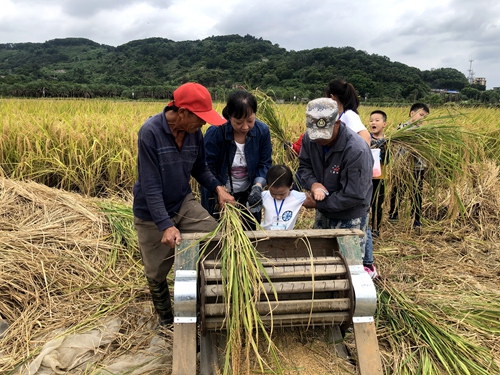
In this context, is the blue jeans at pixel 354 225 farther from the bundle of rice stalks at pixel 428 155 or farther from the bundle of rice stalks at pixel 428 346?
the bundle of rice stalks at pixel 428 155

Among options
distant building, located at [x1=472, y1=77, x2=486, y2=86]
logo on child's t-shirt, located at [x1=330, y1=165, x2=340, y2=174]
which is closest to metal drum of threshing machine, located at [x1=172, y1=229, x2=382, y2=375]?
logo on child's t-shirt, located at [x1=330, y1=165, x2=340, y2=174]

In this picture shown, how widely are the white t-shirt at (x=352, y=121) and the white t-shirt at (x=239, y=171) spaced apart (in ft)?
2.51

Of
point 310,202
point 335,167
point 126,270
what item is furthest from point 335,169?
point 126,270

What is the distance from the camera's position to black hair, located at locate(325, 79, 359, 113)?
102 inches

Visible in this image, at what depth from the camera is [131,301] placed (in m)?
2.51

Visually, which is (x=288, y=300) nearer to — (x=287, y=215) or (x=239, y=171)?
(x=287, y=215)

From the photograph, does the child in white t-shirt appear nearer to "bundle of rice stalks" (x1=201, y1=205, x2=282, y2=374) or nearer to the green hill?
"bundle of rice stalks" (x1=201, y1=205, x2=282, y2=374)

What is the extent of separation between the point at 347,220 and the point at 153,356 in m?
1.38

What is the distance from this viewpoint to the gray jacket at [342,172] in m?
1.98

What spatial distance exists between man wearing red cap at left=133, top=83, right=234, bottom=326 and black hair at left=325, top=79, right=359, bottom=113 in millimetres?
1115

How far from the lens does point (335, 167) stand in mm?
2064

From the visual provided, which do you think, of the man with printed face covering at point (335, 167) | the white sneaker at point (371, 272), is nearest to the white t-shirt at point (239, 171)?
the man with printed face covering at point (335, 167)

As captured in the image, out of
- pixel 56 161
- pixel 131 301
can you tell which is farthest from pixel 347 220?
pixel 56 161

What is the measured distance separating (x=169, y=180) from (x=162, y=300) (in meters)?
0.79
